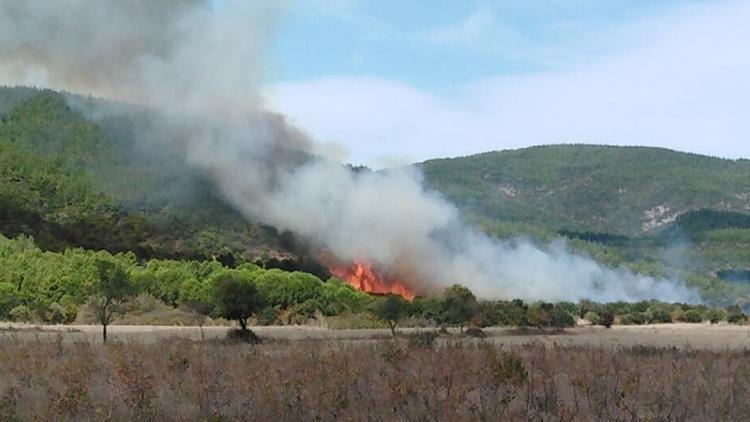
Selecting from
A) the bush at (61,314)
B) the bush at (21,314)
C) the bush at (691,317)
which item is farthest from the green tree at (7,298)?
the bush at (691,317)

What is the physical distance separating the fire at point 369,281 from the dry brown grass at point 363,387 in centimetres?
5477

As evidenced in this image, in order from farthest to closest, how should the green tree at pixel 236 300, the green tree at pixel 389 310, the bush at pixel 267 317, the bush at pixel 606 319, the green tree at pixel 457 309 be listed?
the bush at pixel 606 319 < the bush at pixel 267 317 < the green tree at pixel 457 309 < the green tree at pixel 389 310 < the green tree at pixel 236 300

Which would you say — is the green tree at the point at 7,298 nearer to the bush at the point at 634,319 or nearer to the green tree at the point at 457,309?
the green tree at the point at 457,309

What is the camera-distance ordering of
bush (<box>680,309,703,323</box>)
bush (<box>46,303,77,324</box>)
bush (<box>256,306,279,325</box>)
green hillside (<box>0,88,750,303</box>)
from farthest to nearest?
1. green hillside (<box>0,88,750,303</box>)
2. bush (<box>680,309,703,323</box>)
3. bush (<box>256,306,279,325</box>)
4. bush (<box>46,303,77,324</box>)

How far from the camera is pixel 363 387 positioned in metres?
14.5

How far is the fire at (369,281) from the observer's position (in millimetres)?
74438

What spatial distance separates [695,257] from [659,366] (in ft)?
560

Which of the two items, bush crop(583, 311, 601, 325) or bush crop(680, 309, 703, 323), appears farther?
bush crop(680, 309, 703, 323)

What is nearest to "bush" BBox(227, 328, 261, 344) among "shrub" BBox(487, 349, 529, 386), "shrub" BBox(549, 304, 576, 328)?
"shrub" BBox(487, 349, 529, 386)

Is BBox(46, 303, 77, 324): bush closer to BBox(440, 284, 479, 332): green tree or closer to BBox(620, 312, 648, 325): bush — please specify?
BBox(440, 284, 479, 332): green tree

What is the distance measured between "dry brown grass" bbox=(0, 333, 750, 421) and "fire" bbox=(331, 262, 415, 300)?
A: 54769 millimetres

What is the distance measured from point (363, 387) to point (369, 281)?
61.4 meters

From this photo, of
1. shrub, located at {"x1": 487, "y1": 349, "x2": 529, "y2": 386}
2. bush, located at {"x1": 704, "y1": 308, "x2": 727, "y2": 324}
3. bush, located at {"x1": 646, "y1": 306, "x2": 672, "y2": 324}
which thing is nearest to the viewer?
shrub, located at {"x1": 487, "y1": 349, "x2": 529, "y2": 386}

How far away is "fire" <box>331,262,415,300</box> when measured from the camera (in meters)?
74.4
